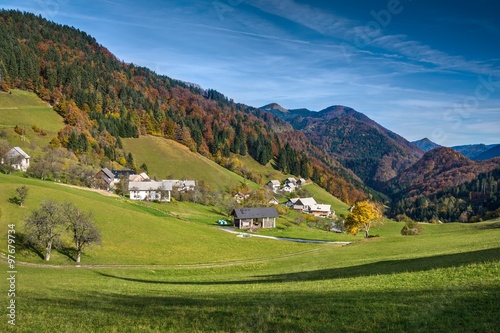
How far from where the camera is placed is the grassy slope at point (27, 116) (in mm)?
142250

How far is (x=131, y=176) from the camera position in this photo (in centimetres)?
14588

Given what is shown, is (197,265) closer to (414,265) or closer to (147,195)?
(414,265)

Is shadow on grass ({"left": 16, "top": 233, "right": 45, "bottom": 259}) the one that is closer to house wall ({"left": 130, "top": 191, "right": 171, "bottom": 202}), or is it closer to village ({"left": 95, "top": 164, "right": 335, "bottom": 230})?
village ({"left": 95, "top": 164, "right": 335, "bottom": 230})

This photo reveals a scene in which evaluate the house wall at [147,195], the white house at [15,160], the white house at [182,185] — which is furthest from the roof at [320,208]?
the white house at [15,160]

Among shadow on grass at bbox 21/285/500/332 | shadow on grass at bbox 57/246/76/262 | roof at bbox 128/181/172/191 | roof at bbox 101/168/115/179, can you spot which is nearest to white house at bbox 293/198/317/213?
roof at bbox 128/181/172/191

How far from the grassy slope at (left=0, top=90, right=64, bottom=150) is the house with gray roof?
87440 millimetres

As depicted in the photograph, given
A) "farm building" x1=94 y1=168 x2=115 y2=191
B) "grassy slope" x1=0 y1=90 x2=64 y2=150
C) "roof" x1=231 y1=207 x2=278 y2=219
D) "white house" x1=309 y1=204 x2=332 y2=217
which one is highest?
"grassy slope" x1=0 y1=90 x2=64 y2=150

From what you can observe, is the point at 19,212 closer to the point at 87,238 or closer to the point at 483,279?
the point at 87,238

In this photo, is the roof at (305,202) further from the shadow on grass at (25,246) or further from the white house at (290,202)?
the shadow on grass at (25,246)

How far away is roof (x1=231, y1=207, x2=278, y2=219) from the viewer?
11231cm

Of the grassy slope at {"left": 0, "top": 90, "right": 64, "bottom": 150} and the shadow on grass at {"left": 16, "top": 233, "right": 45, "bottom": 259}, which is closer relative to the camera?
the shadow on grass at {"left": 16, "top": 233, "right": 45, "bottom": 259}

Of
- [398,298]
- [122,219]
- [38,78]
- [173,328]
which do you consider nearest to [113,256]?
[122,219]

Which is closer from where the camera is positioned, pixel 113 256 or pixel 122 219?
pixel 113 256

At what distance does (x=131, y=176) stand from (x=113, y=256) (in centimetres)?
9665
